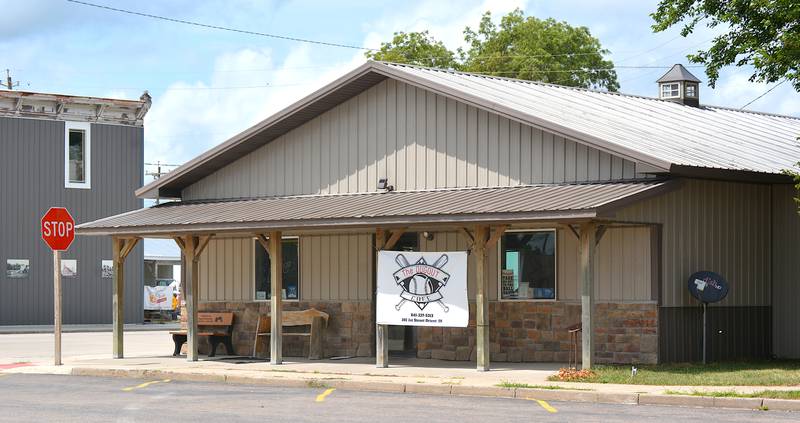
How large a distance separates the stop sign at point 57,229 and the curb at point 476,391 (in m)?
2.55

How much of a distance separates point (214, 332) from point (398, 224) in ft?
22.3

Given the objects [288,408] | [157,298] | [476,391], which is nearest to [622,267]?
[476,391]

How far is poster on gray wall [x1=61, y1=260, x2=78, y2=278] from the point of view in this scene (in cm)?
4128

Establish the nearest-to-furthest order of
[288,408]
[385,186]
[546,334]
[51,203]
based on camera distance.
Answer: [288,408] → [546,334] → [385,186] → [51,203]

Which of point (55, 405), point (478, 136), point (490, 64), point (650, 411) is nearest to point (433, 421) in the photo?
point (650, 411)

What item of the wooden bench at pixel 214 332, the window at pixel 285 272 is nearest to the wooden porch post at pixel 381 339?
the window at pixel 285 272

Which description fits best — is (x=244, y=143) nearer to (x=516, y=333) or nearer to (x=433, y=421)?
(x=516, y=333)

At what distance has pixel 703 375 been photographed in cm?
1936

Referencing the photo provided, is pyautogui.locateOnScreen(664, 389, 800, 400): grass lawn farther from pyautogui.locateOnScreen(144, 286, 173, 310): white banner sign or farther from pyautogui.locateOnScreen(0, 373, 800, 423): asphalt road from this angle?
pyautogui.locateOnScreen(144, 286, 173, 310): white banner sign

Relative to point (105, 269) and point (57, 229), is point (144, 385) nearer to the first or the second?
point (57, 229)

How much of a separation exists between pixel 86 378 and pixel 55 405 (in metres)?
5.43

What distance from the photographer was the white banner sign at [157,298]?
158 feet

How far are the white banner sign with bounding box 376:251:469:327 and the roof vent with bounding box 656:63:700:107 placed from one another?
35.0 ft

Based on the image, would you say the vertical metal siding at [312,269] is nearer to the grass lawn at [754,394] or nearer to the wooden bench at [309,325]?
the wooden bench at [309,325]
